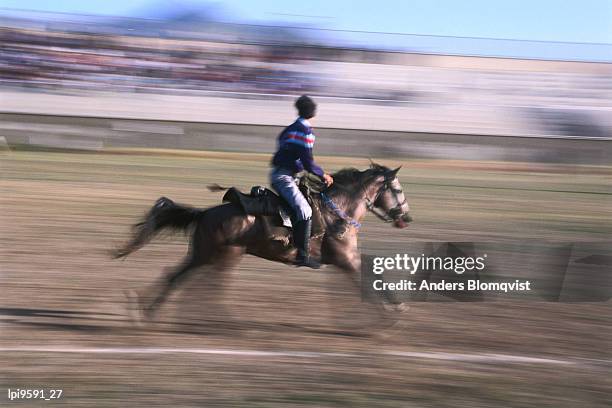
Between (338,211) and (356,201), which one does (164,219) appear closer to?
(338,211)

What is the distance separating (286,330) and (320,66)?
15340 millimetres

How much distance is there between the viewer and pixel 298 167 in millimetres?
6879

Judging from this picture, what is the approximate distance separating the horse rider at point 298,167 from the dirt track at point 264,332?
2.83 feet

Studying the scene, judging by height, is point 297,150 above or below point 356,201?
above

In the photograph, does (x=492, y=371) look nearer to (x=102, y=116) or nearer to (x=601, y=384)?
(x=601, y=384)

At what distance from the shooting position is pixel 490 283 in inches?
343

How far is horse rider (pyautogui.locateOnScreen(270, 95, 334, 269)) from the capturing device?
22.3 ft

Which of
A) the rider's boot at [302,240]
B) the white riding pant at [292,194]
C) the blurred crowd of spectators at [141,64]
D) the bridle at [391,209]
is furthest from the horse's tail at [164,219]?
the blurred crowd of spectators at [141,64]

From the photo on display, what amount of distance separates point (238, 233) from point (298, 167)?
2.46 ft

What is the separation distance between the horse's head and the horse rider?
755 millimetres

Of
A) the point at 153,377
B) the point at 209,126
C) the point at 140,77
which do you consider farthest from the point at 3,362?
the point at 140,77

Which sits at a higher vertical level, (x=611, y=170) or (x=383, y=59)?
(x=383, y=59)

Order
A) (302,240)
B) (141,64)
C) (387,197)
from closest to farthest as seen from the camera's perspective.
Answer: (302,240), (387,197), (141,64)

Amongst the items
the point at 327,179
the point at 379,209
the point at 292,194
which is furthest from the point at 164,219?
the point at 379,209
